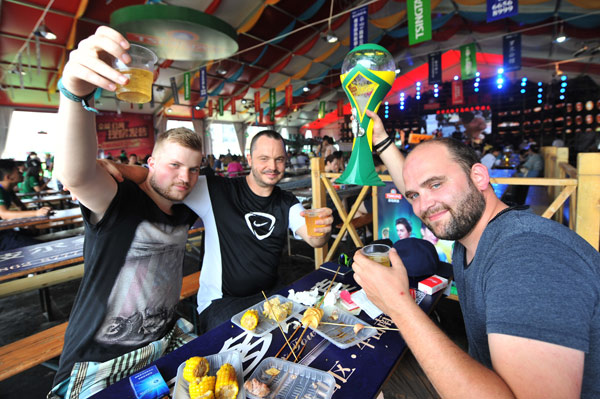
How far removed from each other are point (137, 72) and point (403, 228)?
2.81 metres

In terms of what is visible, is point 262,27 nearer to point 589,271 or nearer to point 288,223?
point 288,223

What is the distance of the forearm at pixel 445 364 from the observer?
29.2 inches

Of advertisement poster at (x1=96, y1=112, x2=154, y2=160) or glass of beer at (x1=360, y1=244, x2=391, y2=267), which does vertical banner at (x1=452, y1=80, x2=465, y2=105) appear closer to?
glass of beer at (x1=360, y1=244, x2=391, y2=267)

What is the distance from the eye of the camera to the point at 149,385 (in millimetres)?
1000

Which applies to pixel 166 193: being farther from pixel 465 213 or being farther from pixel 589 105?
pixel 589 105

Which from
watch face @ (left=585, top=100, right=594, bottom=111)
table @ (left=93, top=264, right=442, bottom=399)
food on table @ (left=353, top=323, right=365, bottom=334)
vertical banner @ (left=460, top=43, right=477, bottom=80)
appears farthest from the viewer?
watch face @ (left=585, top=100, right=594, bottom=111)

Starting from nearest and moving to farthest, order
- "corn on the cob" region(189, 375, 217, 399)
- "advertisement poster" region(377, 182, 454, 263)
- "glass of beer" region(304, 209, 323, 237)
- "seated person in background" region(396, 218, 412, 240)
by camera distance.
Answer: "corn on the cob" region(189, 375, 217, 399) → "glass of beer" region(304, 209, 323, 237) → "advertisement poster" region(377, 182, 454, 263) → "seated person in background" region(396, 218, 412, 240)

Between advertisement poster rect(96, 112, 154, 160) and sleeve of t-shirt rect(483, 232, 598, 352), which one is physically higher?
advertisement poster rect(96, 112, 154, 160)

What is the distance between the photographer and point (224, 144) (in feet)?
72.4

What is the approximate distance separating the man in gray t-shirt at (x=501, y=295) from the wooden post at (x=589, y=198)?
66.3 inches

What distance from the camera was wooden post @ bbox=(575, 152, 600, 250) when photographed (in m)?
2.16

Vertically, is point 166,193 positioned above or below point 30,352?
above

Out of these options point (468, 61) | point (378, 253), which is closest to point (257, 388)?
point (378, 253)

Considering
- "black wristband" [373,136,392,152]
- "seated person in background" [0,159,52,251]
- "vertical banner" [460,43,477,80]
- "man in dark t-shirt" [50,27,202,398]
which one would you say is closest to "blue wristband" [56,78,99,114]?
"man in dark t-shirt" [50,27,202,398]
